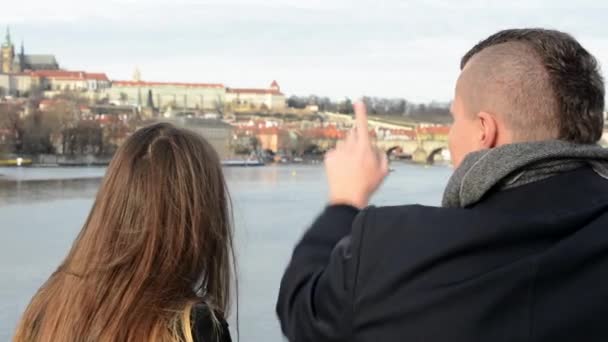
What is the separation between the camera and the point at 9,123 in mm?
31625

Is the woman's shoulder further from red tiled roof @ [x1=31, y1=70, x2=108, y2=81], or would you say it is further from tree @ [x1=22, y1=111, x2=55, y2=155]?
red tiled roof @ [x1=31, y1=70, x2=108, y2=81]

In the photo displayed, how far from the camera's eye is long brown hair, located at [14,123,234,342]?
0.83 m

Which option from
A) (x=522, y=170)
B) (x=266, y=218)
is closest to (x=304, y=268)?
(x=522, y=170)

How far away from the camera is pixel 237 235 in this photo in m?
7.36

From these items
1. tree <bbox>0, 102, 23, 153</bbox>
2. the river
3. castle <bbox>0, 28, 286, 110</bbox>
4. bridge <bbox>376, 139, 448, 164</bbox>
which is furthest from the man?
castle <bbox>0, 28, 286, 110</bbox>

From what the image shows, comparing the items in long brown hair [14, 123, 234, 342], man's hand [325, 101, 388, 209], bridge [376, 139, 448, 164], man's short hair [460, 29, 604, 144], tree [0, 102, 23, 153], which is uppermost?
man's short hair [460, 29, 604, 144]

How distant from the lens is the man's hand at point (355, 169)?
2.39 ft

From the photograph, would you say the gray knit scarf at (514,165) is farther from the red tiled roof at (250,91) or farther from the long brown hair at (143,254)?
the red tiled roof at (250,91)

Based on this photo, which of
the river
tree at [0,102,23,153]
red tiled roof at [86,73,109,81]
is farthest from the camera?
red tiled roof at [86,73,109,81]

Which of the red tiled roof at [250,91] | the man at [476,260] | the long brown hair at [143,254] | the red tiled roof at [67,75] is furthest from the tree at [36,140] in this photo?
the red tiled roof at [250,91]

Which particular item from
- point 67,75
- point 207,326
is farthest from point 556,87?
point 67,75

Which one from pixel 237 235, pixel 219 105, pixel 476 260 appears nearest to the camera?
pixel 476 260

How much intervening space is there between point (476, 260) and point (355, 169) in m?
0.13

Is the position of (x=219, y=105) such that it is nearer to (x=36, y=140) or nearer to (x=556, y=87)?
(x=36, y=140)
